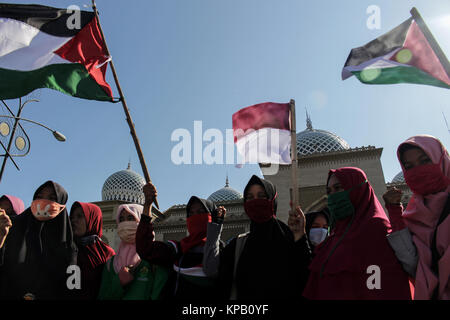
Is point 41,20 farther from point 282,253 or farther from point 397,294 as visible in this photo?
point 397,294

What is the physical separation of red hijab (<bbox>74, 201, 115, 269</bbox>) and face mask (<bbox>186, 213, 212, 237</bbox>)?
2.54ft

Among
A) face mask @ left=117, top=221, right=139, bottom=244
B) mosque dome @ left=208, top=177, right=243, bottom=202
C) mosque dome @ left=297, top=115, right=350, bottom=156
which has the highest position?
mosque dome @ left=297, top=115, right=350, bottom=156

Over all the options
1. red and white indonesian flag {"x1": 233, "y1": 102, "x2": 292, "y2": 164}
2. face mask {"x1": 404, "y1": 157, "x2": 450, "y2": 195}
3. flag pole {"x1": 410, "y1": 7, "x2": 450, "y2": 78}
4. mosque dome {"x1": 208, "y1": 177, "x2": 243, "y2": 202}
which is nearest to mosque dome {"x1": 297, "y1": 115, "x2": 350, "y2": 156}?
mosque dome {"x1": 208, "y1": 177, "x2": 243, "y2": 202}

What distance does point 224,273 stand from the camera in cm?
220

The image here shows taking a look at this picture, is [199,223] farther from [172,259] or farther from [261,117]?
[261,117]

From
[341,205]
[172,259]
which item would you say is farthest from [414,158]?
[172,259]

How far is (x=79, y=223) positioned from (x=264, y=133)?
1.95 m

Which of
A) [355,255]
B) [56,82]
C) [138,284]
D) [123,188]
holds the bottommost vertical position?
[138,284]

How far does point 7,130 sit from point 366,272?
7535 millimetres

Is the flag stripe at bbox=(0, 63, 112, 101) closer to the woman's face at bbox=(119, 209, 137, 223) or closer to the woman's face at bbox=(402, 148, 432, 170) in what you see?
the woman's face at bbox=(119, 209, 137, 223)

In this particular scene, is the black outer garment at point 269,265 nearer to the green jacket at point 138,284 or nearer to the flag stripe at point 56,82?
the green jacket at point 138,284

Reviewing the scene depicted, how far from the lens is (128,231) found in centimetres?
272

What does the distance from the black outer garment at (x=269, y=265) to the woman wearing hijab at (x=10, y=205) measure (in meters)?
2.26

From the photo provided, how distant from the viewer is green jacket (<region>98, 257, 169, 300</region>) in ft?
7.88
